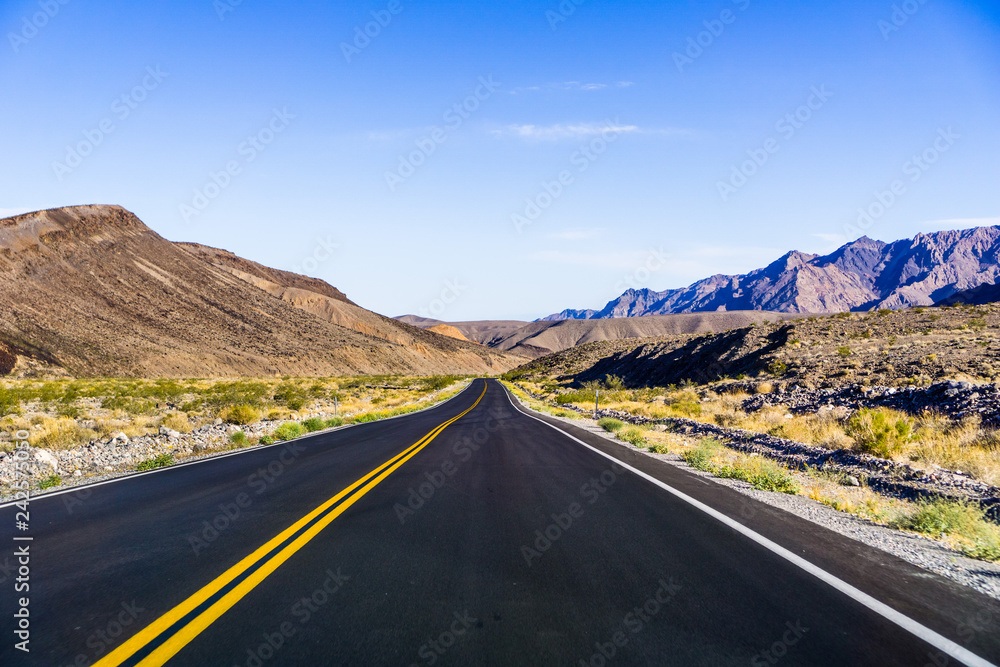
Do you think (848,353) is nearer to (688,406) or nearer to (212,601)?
(688,406)

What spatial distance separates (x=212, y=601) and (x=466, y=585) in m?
1.87

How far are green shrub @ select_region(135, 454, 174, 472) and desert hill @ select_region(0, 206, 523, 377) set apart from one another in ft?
200

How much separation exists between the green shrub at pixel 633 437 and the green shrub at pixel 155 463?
37.2ft

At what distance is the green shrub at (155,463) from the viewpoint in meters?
10.9

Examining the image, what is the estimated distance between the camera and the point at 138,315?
3068 inches

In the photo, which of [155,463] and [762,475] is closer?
[762,475]

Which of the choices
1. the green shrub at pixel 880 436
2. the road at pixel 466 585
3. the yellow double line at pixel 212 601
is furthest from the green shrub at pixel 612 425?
the yellow double line at pixel 212 601

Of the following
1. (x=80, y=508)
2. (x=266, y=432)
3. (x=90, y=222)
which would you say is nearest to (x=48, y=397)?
(x=266, y=432)

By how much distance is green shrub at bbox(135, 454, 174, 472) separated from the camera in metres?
10.9

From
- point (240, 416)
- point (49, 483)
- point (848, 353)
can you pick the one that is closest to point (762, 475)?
point (49, 483)

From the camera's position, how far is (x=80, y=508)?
23.2 feet

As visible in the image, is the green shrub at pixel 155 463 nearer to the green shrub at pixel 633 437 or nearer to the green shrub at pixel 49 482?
the green shrub at pixel 49 482

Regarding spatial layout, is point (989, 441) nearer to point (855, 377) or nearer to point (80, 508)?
point (855, 377)

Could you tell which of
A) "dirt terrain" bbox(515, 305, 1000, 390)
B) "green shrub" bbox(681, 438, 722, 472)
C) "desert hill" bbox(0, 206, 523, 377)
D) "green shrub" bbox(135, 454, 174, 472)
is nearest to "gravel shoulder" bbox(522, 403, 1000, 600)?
"green shrub" bbox(681, 438, 722, 472)
